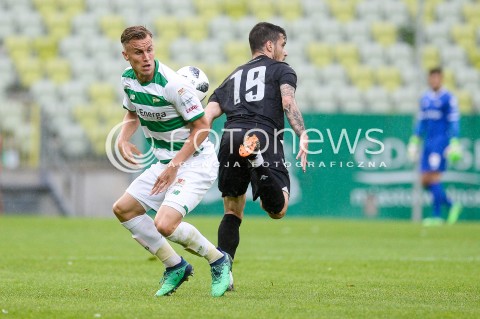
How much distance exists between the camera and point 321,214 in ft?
63.5

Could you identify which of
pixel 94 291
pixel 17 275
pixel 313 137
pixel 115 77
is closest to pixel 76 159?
pixel 115 77

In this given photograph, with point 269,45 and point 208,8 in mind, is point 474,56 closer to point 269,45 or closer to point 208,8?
point 208,8

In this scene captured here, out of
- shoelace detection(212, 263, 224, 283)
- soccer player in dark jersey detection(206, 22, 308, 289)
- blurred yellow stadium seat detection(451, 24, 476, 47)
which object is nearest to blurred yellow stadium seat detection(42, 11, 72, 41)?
blurred yellow stadium seat detection(451, 24, 476, 47)

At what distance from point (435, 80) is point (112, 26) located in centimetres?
903

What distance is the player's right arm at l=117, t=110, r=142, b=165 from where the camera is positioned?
23.7 ft

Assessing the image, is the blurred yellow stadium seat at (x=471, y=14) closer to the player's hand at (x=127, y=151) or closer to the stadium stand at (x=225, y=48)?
the stadium stand at (x=225, y=48)

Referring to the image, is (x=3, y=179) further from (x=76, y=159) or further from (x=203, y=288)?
(x=203, y=288)

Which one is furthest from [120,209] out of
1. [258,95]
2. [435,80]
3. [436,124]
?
[436,124]

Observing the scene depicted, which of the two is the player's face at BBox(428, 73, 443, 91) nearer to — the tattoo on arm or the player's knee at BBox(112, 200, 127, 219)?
the tattoo on arm

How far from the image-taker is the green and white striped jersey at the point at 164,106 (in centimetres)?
693

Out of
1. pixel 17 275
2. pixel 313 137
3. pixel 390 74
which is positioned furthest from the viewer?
pixel 390 74

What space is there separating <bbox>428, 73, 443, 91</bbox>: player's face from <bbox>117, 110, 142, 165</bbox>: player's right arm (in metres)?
10.3

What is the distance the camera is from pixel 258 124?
25.0 feet

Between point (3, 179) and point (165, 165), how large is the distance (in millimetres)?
12732
